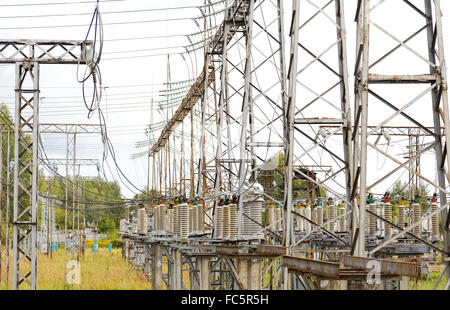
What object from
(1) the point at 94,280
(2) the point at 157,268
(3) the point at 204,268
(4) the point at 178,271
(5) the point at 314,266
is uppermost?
(5) the point at 314,266

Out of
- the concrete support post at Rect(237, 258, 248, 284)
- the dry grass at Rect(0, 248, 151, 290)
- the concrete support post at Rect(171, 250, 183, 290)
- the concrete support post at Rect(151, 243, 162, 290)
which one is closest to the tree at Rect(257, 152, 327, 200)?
the concrete support post at Rect(171, 250, 183, 290)

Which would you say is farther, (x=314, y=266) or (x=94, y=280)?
(x=94, y=280)

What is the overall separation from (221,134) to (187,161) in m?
14.1

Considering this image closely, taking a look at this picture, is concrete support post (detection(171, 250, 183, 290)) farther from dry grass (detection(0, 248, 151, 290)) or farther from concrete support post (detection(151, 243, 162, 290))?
dry grass (detection(0, 248, 151, 290))

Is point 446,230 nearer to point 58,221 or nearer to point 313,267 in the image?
point 313,267

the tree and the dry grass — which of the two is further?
the dry grass

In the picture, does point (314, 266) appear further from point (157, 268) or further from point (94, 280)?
point (94, 280)

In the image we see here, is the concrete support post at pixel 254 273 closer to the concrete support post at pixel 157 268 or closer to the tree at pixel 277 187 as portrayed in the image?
the tree at pixel 277 187

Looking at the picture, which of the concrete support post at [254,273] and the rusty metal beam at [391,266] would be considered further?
the concrete support post at [254,273]

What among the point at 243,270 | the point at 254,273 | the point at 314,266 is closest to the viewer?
the point at 314,266

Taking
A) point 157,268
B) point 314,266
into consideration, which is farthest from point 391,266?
point 157,268

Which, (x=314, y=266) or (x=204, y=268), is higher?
(x=314, y=266)

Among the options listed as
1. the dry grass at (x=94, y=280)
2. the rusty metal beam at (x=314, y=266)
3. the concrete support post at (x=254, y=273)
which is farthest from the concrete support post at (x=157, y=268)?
the rusty metal beam at (x=314, y=266)

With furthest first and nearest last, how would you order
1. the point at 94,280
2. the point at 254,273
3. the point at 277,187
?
1. the point at 277,187
2. the point at 94,280
3. the point at 254,273
